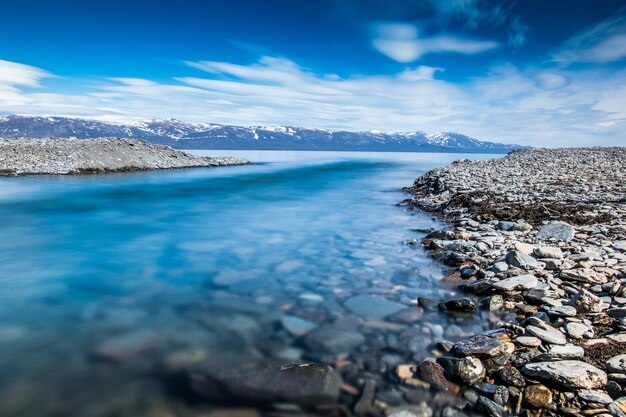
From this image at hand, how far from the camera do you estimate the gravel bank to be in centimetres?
3288

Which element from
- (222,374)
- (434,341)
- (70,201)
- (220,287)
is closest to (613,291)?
(434,341)

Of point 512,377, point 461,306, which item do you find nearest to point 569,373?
point 512,377

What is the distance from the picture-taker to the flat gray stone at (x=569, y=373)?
3.77m

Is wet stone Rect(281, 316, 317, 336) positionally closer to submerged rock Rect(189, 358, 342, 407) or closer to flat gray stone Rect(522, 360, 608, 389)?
submerged rock Rect(189, 358, 342, 407)

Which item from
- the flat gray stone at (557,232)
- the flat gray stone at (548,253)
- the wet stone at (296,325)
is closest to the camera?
the wet stone at (296,325)

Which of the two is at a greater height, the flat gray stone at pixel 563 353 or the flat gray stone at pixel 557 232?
the flat gray stone at pixel 557 232

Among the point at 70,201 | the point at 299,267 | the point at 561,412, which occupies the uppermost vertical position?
the point at 561,412

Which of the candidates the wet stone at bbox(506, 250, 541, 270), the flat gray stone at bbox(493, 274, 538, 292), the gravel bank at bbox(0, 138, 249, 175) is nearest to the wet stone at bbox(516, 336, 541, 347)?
the flat gray stone at bbox(493, 274, 538, 292)

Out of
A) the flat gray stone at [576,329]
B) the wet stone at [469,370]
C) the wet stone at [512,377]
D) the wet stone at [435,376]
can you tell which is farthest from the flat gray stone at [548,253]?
the wet stone at [435,376]

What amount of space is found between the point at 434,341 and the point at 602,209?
1108cm

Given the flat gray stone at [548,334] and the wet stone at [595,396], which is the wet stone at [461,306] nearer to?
the flat gray stone at [548,334]

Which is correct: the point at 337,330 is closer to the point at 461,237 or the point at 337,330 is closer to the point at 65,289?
the point at 65,289

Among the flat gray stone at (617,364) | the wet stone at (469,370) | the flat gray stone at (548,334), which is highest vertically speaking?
the flat gray stone at (617,364)

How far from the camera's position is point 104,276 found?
839 centimetres
